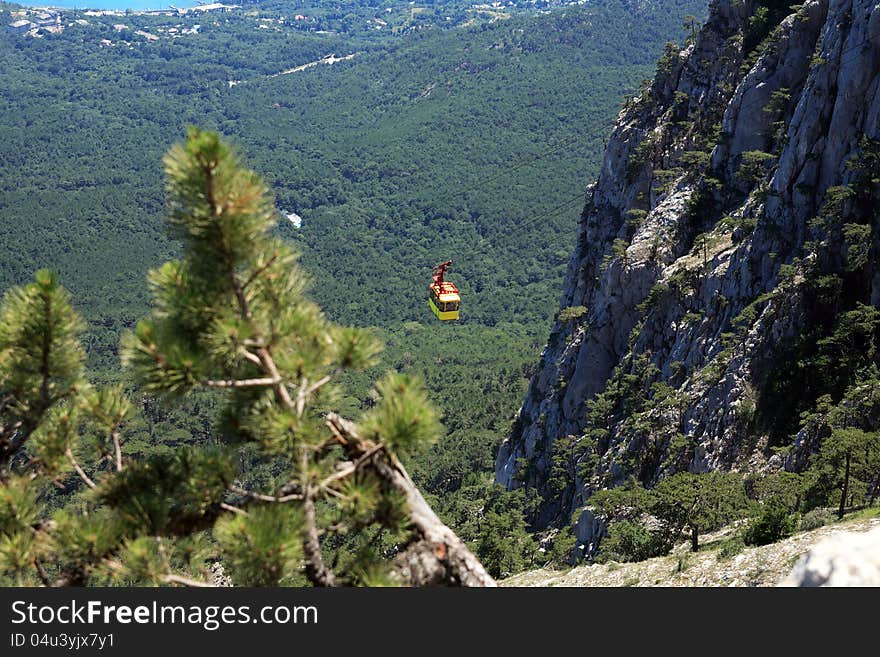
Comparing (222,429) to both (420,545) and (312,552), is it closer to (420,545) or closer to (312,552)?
(312,552)

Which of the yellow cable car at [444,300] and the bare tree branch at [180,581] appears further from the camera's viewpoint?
the yellow cable car at [444,300]

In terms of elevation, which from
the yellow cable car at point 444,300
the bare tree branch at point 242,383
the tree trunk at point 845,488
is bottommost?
the yellow cable car at point 444,300

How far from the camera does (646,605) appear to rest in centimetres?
783

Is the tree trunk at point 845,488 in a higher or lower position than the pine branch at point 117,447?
lower

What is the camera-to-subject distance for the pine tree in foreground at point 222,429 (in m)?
8.30

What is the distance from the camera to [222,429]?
9.30 metres

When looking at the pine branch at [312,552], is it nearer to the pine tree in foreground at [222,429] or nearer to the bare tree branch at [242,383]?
the pine tree in foreground at [222,429]

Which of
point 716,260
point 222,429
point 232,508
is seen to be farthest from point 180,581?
point 716,260

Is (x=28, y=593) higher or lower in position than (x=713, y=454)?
higher

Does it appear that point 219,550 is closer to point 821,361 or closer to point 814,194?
point 821,361

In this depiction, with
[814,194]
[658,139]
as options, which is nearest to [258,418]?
[814,194]

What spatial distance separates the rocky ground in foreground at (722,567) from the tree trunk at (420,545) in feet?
30.9

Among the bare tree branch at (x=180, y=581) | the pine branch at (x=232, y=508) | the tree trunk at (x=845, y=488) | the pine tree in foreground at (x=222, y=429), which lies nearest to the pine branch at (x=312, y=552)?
the pine tree in foreground at (x=222, y=429)

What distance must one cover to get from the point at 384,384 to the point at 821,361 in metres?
33.3
